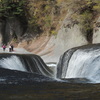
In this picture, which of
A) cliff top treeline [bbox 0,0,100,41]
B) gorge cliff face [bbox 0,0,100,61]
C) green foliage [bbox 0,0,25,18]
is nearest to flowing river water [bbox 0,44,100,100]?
gorge cliff face [bbox 0,0,100,61]

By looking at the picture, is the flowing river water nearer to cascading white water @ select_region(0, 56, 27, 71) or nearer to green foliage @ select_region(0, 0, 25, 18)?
cascading white water @ select_region(0, 56, 27, 71)

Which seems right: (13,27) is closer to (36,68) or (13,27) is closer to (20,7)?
(20,7)

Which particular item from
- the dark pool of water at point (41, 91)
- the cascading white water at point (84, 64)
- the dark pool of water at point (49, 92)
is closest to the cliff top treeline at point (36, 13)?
the cascading white water at point (84, 64)

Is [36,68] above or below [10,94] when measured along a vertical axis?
below

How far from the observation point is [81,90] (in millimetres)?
9383

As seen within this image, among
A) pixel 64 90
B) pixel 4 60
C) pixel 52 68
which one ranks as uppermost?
pixel 64 90

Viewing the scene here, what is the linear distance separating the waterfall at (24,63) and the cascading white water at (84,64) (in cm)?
373

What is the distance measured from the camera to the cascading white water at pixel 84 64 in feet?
47.9

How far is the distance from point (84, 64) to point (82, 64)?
35 cm

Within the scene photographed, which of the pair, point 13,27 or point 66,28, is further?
point 13,27

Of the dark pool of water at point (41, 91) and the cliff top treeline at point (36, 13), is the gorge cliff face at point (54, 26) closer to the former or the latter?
the cliff top treeline at point (36, 13)

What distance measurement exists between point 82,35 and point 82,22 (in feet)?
3.89

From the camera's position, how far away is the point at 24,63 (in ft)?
67.5

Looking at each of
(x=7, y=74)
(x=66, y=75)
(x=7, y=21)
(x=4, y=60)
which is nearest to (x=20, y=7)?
(x=7, y=21)
